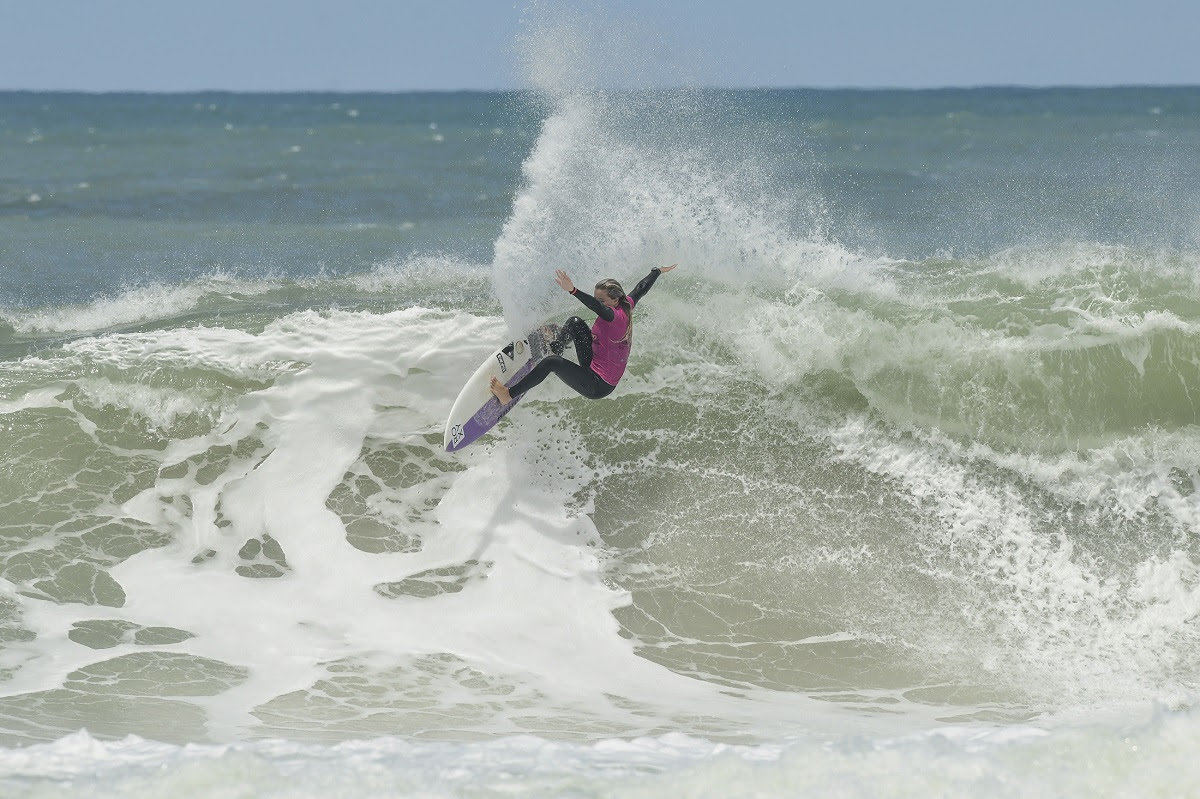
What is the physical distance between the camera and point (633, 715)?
5641 millimetres

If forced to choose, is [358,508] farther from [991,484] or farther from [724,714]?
[991,484]

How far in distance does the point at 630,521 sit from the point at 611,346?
50.5 inches

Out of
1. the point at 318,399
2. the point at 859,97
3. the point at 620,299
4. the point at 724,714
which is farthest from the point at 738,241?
the point at 859,97

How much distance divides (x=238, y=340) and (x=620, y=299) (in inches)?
141

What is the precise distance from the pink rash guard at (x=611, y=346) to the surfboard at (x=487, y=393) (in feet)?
1.54

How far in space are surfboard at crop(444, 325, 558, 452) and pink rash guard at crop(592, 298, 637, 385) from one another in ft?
1.54

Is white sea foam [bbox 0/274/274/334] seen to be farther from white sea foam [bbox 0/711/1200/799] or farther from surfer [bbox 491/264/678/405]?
white sea foam [bbox 0/711/1200/799]

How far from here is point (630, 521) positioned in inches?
297

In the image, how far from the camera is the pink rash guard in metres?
6.95

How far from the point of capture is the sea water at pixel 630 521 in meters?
4.71

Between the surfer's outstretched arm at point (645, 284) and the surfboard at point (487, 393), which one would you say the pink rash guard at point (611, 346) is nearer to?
the surfer's outstretched arm at point (645, 284)

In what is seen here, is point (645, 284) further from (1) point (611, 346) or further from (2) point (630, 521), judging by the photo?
(2) point (630, 521)

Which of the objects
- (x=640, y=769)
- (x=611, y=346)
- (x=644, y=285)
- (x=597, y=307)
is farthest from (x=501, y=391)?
(x=640, y=769)

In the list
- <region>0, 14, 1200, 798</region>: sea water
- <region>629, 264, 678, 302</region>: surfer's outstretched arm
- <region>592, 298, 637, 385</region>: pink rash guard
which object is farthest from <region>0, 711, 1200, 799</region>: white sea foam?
<region>629, 264, 678, 302</region>: surfer's outstretched arm
